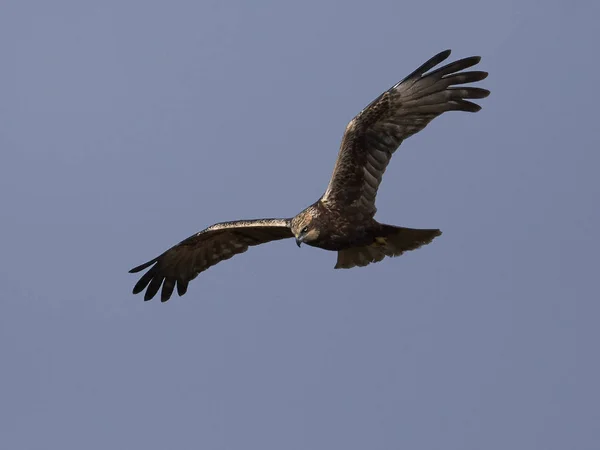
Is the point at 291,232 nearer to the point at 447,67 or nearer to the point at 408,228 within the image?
the point at 408,228

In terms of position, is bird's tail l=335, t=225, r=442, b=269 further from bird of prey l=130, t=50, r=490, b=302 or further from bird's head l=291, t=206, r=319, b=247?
bird's head l=291, t=206, r=319, b=247

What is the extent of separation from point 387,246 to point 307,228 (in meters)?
1.23

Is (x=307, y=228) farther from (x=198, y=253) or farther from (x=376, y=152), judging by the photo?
(x=198, y=253)

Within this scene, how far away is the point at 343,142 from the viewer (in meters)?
15.3

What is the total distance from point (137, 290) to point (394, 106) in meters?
5.33

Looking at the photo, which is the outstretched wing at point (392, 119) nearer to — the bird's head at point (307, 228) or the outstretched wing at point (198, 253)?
the bird's head at point (307, 228)

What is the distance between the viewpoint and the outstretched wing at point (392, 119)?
15.4 metres

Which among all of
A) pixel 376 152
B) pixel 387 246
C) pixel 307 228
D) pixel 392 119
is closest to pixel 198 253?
pixel 307 228

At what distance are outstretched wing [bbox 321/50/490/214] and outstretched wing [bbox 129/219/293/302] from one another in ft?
5.80

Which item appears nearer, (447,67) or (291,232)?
(447,67)

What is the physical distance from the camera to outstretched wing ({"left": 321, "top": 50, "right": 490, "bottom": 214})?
15.4 metres

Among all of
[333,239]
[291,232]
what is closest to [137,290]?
[291,232]

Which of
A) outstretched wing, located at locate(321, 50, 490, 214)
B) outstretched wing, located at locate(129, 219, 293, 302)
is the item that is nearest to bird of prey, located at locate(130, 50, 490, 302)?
outstretched wing, located at locate(321, 50, 490, 214)

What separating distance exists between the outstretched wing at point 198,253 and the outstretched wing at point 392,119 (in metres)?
1.77
